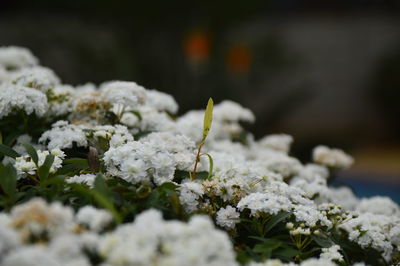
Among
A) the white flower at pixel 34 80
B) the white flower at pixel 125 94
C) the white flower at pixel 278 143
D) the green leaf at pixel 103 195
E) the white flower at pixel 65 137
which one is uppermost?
the white flower at pixel 278 143

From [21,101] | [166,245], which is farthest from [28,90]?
[166,245]

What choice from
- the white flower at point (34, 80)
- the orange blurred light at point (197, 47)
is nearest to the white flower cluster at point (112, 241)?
the white flower at point (34, 80)

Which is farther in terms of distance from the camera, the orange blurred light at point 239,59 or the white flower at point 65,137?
the orange blurred light at point 239,59

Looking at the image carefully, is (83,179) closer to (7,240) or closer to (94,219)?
(94,219)

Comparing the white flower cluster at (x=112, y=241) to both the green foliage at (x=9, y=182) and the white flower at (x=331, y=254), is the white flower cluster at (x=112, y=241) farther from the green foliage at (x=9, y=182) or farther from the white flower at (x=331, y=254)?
the white flower at (x=331, y=254)

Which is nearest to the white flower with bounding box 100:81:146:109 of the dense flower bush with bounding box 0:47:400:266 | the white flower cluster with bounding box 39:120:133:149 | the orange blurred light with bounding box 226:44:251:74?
the dense flower bush with bounding box 0:47:400:266

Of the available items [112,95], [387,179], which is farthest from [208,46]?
[112,95]

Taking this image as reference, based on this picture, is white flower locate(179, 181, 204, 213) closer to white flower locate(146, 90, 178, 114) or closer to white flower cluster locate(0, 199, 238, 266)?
white flower cluster locate(0, 199, 238, 266)
